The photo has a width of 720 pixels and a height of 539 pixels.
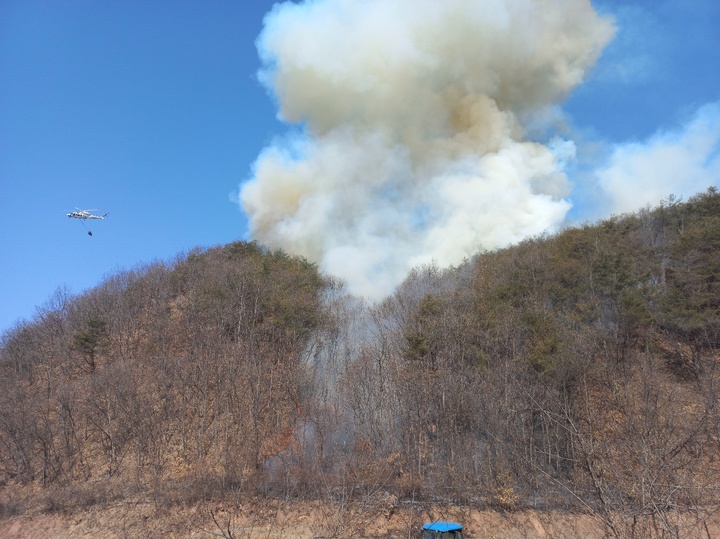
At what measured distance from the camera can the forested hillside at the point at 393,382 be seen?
2186 cm

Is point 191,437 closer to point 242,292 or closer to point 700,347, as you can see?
point 242,292

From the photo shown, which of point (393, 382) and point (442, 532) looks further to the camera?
point (393, 382)

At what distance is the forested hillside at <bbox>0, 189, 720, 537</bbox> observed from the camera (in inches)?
861

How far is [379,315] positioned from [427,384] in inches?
362

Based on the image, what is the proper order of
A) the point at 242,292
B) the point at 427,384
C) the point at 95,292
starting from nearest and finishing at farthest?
the point at 427,384
the point at 242,292
the point at 95,292

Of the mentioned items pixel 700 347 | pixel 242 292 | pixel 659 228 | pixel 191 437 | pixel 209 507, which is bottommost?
pixel 209 507

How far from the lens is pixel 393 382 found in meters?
26.2

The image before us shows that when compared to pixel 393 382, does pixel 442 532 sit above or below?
below

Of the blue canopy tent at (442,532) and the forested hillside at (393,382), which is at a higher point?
the forested hillside at (393,382)

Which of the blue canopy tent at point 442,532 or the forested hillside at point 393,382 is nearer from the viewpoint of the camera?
the blue canopy tent at point 442,532

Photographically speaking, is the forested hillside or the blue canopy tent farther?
the forested hillside

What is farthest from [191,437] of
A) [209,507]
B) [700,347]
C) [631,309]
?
[700,347]

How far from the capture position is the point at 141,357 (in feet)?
104

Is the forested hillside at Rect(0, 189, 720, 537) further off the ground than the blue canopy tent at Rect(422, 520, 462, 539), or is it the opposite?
the forested hillside at Rect(0, 189, 720, 537)
